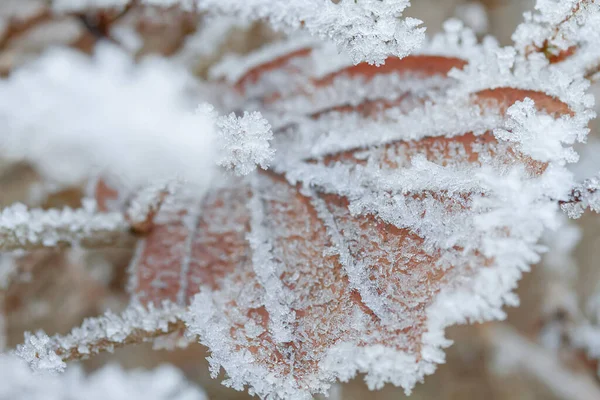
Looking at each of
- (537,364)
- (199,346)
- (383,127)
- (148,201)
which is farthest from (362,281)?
(537,364)

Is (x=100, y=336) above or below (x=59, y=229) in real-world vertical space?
below

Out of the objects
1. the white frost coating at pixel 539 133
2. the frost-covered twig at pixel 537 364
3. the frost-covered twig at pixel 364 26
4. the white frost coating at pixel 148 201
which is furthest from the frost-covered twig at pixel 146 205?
the frost-covered twig at pixel 537 364

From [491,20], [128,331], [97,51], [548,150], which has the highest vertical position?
[491,20]

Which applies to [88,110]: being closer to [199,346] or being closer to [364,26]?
[199,346]

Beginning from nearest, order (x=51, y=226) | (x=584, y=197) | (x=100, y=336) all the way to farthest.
A: (x=584, y=197), (x=100, y=336), (x=51, y=226)

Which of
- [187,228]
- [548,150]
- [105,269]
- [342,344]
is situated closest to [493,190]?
[548,150]

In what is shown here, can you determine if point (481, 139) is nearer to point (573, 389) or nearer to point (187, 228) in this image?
point (187, 228)
